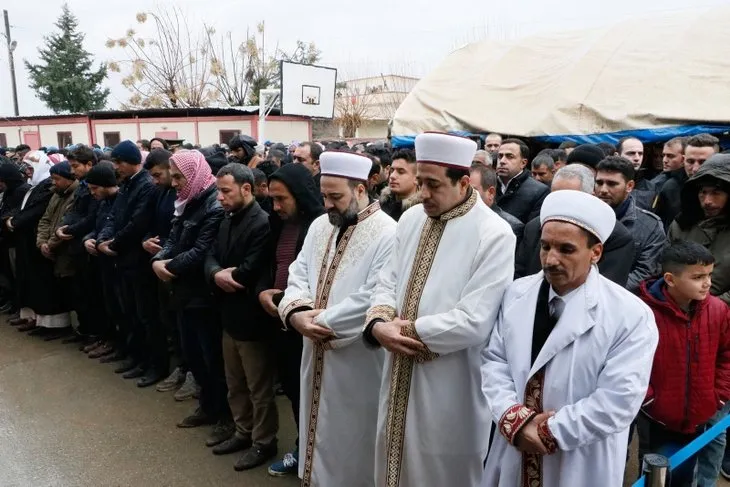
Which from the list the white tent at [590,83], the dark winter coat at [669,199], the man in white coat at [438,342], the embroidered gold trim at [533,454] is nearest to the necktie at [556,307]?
the embroidered gold trim at [533,454]

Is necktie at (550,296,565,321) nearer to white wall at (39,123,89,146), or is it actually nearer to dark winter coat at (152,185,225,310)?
dark winter coat at (152,185,225,310)

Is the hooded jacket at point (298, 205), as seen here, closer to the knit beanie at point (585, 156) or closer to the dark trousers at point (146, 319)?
the dark trousers at point (146, 319)

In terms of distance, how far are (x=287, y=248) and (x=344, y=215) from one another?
639 mm

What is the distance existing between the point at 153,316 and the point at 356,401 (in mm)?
2691

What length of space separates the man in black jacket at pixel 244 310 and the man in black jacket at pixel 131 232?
4.23 ft

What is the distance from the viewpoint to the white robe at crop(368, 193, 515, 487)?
247 centimetres

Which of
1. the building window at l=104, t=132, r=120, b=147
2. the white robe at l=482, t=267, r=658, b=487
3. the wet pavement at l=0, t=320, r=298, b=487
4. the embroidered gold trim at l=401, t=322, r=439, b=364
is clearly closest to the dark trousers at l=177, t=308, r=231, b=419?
the wet pavement at l=0, t=320, r=298, b=487

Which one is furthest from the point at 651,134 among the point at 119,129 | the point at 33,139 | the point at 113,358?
the point at 33,139

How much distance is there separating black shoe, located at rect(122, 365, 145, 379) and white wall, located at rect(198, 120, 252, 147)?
62.8 feet

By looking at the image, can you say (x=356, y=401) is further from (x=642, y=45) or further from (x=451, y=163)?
(x=642, y=45)

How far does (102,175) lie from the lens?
5.22 m

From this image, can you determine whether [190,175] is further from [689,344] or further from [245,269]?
[689,344]

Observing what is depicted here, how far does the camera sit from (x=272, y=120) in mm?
23828

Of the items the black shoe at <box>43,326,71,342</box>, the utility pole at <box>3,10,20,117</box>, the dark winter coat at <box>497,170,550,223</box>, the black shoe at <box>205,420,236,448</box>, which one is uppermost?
the utility pole at <box>3,10,20,117</box>
